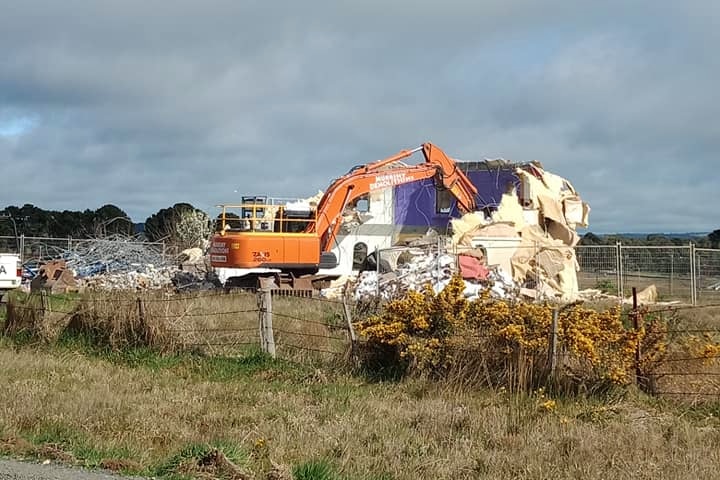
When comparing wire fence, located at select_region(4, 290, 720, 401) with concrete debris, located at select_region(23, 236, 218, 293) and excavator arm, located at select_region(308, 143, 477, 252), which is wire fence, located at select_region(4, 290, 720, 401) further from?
concrete debris, located at select_region(23, 236, 218, 293)

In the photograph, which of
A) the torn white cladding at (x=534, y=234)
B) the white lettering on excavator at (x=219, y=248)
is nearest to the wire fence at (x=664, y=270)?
the torn white cladding at (x=534, y=234)

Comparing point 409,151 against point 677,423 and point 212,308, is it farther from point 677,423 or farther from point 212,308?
point 677,423

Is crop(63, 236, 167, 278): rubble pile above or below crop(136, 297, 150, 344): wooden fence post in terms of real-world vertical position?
above

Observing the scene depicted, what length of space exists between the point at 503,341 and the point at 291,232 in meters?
16.3

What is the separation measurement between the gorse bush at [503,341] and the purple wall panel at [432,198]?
22.1 m

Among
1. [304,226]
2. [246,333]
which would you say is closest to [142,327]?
[246,333]

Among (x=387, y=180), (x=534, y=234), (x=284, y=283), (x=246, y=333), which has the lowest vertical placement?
(x=246, y=333)

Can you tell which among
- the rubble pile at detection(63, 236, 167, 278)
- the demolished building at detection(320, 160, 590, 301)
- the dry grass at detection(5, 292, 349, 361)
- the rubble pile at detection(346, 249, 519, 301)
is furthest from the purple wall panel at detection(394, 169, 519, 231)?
the dry grass at detection(5, 292, 349, 361)

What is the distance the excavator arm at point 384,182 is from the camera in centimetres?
2759

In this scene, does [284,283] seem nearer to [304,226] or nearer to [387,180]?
[304,226]

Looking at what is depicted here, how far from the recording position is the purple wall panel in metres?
34.7

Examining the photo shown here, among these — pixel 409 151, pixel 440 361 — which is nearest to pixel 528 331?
pixel 440 361

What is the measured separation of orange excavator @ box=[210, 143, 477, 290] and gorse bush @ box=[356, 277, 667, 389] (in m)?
12.8

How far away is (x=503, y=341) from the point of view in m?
11.2
